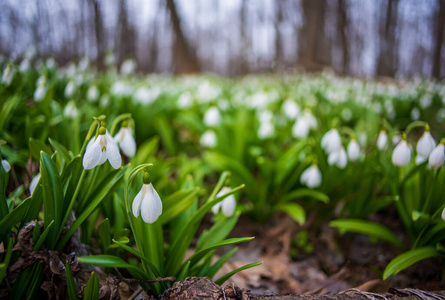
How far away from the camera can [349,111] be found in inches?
159

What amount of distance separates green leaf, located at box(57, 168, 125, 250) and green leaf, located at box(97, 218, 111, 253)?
8cm

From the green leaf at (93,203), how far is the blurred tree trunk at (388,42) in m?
5.70

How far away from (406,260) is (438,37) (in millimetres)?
3860

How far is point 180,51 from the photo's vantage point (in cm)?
1009

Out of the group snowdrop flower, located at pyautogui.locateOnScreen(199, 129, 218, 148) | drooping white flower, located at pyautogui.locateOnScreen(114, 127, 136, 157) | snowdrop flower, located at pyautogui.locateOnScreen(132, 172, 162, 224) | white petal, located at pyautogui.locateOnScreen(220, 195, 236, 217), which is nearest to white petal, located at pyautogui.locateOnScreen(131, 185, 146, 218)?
snowdrop flower, located at pyautogui.locateOnScreen(132, 172, 162, 224)

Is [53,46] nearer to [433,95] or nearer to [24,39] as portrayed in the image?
[24,39]

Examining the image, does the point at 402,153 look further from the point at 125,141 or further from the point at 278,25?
the point at 278,25

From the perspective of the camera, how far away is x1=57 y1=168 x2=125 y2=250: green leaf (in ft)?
3.81

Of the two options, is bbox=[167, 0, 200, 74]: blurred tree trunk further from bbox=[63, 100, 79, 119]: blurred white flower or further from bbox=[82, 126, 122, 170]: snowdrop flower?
bbox=[82, 126, 122, 170]: snowdrop flower

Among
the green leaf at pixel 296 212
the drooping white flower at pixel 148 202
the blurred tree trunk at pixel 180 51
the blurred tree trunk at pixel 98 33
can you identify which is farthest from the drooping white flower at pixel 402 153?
the blurred tree trunk at pixel 180 51

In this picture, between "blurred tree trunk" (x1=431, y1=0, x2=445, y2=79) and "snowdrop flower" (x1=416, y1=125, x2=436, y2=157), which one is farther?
"blurred tree trunk" (x1=431, y1=0, x2=445, y2=79)

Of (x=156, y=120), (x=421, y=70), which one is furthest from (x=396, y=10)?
(x=156, y=120)

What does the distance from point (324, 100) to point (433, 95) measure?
1.55 metres

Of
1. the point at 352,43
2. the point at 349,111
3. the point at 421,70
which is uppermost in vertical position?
the point at 352,43
